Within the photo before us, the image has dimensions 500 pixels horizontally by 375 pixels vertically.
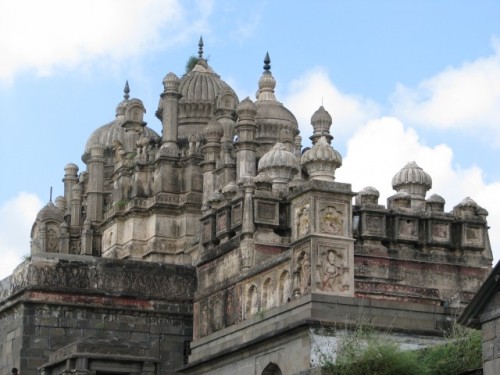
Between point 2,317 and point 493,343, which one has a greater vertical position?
point 2,317

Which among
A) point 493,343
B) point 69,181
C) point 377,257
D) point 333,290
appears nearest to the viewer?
point 493,343

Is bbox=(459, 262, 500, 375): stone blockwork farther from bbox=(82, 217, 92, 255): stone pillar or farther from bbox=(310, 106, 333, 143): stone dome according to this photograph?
bbox=(82, 217, 92, 255): stone pillar

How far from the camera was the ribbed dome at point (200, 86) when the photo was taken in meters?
41.5

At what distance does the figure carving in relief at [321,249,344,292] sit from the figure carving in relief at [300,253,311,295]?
211mm

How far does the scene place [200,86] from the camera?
4181 centimetres

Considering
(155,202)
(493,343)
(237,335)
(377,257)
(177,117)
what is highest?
(177,117)

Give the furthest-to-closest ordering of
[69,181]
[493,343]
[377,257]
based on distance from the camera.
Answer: [69,181] → [377,257] → [493,343]

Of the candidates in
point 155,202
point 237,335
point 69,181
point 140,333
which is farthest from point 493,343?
point 69,181

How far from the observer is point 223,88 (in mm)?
40625

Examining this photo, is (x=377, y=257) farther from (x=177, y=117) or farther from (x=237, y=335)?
(x=177, y=117)

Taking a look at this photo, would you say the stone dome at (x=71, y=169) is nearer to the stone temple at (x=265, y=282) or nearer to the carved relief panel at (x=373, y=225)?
the stone temple at (x=265, y=282)

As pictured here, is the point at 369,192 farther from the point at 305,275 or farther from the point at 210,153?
the point at 210,153

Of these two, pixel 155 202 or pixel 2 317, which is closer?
pixel 2 317

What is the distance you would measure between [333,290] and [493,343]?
7.35 meters
